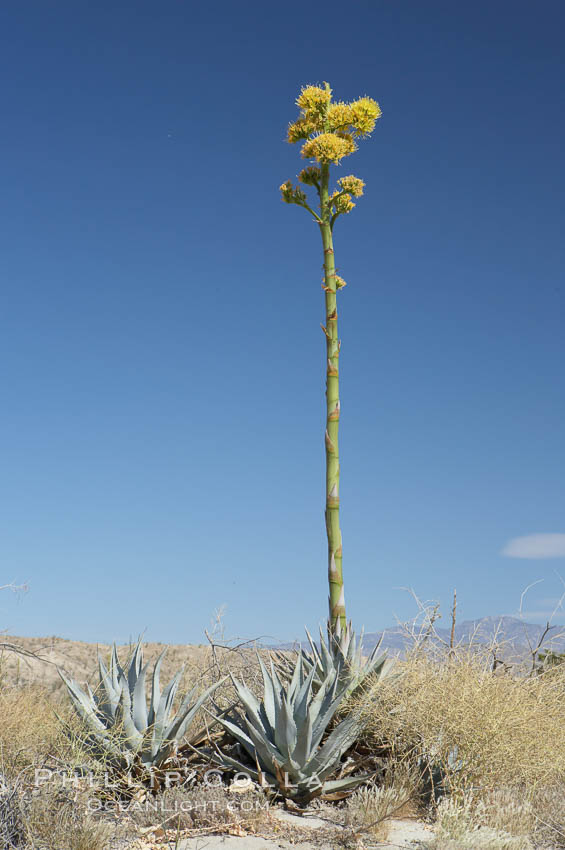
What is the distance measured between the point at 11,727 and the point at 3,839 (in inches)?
117

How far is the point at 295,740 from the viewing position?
520 cm

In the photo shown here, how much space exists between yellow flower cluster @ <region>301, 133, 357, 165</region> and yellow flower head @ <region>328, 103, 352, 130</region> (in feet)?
0.77

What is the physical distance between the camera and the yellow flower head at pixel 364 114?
24.8 ft

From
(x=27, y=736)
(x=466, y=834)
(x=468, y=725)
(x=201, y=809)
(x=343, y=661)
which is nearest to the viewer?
(x=466, y=834)

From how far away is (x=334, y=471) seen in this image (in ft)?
22.0

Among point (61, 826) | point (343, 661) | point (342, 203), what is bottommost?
point (61, 826)

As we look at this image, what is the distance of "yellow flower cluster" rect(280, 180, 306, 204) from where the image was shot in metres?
7.60

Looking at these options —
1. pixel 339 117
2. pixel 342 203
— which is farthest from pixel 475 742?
pixel 339 117

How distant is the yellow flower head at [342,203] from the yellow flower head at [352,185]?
7 centimetres

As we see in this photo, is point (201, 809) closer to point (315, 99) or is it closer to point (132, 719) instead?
point (132, 719)

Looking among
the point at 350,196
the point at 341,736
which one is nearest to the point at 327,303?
the point at 350,196

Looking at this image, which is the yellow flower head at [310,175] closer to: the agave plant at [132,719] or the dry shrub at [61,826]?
the agave plant at [132,719]

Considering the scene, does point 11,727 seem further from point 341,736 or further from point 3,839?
point 341,736

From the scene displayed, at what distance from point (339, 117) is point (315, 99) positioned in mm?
323
